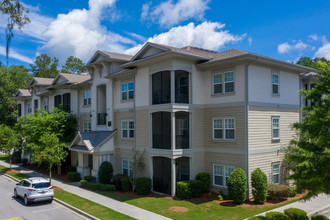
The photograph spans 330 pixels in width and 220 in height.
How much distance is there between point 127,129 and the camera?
2477 centimetres

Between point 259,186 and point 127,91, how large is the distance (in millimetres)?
13609

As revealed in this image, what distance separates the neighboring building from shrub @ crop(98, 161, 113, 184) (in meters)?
1.50

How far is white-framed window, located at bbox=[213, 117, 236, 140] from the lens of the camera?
19.3 metres

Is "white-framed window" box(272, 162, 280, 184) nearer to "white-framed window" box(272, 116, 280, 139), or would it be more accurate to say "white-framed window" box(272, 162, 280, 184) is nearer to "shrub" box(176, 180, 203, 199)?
"white-framed window" box(272, 116, 280, 139)

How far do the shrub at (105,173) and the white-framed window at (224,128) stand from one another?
9990mm

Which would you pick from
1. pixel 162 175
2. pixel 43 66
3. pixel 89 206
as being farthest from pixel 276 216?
pixel 43 66

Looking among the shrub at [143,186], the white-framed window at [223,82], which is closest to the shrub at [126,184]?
the shrub at [143,186]

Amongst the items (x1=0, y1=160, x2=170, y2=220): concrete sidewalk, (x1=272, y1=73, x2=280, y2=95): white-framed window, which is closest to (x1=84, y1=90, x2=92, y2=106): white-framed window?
(x1=0, y1=160, x2=170, y2=220): concrete sidewalk

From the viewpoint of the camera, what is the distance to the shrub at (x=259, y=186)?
57.5ft

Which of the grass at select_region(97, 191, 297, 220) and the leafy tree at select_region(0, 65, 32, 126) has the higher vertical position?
the leafy tree at select_region(0, 65, 32, 126)

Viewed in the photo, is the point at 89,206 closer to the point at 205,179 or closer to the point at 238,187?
the point at 205,179

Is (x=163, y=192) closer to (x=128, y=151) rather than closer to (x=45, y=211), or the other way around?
(x=128, y=151)

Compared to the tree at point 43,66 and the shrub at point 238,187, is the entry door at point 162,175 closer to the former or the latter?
the shrub at point 238,187

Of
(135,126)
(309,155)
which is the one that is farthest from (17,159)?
(309,155)
